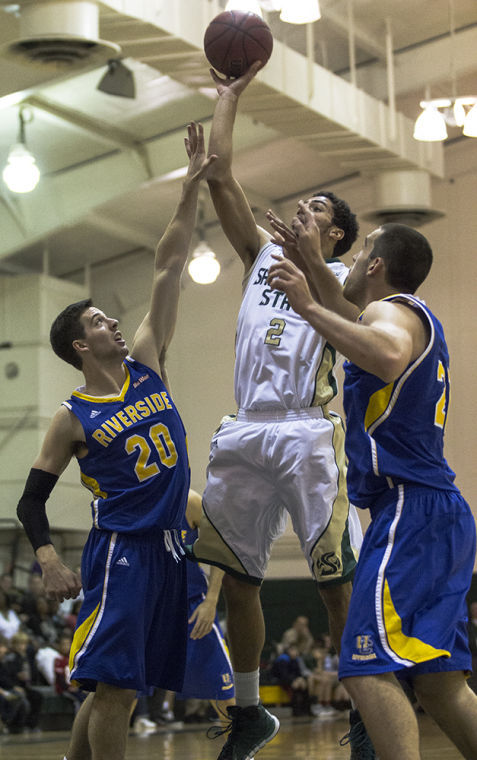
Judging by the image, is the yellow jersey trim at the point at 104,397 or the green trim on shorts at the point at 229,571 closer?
the yellow jersey trim at the point at 104,397

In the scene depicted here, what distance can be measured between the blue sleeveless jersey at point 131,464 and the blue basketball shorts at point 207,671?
1.28 meters

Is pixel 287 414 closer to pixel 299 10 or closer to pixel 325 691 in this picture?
pixel 299 10

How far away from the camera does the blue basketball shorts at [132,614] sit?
171 inches

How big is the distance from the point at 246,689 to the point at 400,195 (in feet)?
31.6

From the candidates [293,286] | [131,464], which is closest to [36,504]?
[131,464]

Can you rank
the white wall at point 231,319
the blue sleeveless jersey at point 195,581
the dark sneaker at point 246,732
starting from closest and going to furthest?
the dark sneaker at point 246,732, the blue sleeveless jersey at point 195,581, the white wall at point 231,319

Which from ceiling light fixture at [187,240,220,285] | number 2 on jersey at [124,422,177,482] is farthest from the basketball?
→ ceiling light fixture at [187,240,220,285]

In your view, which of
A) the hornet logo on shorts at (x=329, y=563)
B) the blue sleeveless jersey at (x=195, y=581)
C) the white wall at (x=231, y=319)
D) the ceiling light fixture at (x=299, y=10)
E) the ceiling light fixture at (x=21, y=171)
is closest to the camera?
the hornet logo on shorts at (x=329, y=563)

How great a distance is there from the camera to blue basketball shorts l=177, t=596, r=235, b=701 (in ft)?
18.6

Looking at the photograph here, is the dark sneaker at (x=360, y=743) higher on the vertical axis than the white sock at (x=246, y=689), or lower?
lower

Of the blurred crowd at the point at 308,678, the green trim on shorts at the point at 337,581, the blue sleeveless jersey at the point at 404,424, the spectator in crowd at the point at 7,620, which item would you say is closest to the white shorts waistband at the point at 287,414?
the green trim on shorts at the point at 337,581

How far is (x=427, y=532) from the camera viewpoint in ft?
12.1

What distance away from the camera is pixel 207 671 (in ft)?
18.8

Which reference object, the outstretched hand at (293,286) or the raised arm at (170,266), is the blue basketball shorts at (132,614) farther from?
the outstretched hand at (293,286)
